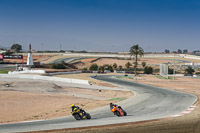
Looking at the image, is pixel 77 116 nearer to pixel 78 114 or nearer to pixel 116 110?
pixel 78 114

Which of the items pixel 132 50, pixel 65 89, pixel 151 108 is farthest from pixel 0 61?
pixel 151 108

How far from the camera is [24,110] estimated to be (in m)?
24.6

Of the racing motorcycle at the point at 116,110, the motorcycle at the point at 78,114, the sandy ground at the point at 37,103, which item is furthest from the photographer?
the sandy ground at the point at 37,103

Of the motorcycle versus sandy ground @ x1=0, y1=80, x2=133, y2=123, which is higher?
the motorcycle

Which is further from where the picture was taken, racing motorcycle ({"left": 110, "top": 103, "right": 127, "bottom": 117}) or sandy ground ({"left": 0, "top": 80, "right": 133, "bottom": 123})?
sandy ground ({"left": 0, "top": 80, "right": 133, "bottom": 123})

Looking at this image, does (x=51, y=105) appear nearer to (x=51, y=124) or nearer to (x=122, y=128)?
(x=51, y=124)

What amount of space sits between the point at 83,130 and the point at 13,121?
638 cm

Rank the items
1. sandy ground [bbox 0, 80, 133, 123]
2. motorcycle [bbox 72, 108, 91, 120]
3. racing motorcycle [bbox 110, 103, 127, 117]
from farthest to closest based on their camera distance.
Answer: sandy ground [bbox 0, 80, 133, 123]
racing motorcycle [bbox 110, 103, 127, 117]
motorcycle [bbox 72, 108, 91, 120]

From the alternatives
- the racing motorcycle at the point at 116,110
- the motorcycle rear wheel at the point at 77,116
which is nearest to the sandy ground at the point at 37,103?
the motorcycle rear wheel at the point at 77,116

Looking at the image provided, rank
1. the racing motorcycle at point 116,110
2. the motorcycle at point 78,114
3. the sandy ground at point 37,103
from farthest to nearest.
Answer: the sandy ground at point 37,103, the racing motorcycle at point 116,110, the motorcycle at point 78,114

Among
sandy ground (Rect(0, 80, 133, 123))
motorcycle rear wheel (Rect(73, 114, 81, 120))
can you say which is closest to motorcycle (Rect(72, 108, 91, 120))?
motorcycle rear wheel (Rect(73, 114, 81, 120))

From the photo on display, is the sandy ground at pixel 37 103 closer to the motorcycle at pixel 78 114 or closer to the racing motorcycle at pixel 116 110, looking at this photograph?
the motorcycle at pixel 78 114

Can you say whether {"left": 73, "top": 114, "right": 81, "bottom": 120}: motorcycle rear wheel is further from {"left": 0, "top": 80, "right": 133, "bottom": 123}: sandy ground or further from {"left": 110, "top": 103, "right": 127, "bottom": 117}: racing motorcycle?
{"left": 110, "top": 103, "right": 127, "bottom": 117}: racing motorcycle

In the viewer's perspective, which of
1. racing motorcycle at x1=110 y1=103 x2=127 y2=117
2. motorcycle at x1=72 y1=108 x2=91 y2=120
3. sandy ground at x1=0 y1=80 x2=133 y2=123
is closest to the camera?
motorcycle at x1=72 y1=108 x2=91 y2=120
